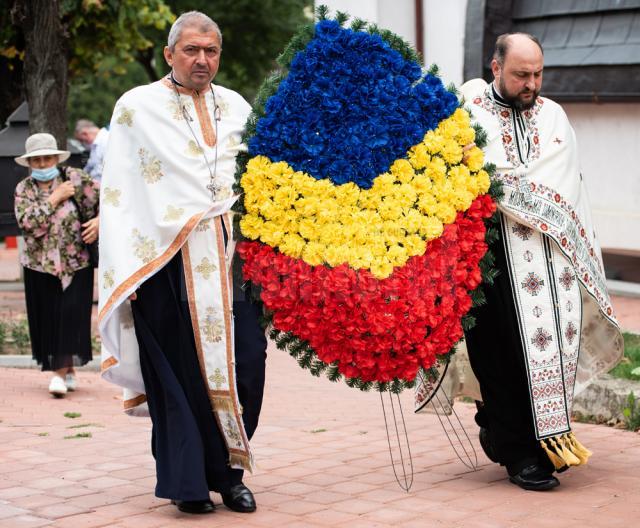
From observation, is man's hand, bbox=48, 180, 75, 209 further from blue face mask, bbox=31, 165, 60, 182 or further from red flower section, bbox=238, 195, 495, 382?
red flower section, bbox=238, 195, 495, 382

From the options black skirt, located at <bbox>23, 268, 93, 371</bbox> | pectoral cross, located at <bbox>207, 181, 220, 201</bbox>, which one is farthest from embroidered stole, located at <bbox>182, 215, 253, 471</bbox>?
black skirt, located at <bbox>23, 268, 93, 371</bbox>

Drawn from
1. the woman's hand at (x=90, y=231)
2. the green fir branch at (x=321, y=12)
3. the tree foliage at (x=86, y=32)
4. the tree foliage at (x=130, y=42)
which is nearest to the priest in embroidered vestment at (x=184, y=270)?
the green fir branch at (x=321, y=12)

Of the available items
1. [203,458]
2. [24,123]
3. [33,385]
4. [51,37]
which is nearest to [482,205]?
[203,458]

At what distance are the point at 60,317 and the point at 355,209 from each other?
4.64m

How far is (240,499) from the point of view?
588 cm

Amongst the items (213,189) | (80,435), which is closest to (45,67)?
(80,435)

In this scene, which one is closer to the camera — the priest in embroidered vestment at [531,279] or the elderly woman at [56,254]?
the priest in embroidered vestment at [531,279]

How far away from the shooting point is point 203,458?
5797 mm

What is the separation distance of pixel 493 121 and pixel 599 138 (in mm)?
7315

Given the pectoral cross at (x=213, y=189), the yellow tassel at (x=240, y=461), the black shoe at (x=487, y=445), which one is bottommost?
the black shoe at (x=487, y=445)

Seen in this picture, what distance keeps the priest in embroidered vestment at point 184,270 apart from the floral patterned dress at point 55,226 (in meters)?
3.88

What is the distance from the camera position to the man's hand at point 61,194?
31.9 ft

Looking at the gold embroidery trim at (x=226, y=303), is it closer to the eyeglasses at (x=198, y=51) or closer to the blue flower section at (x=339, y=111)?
the blue flower section at (x=339, y=111)

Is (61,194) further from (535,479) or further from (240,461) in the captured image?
(535,479)
